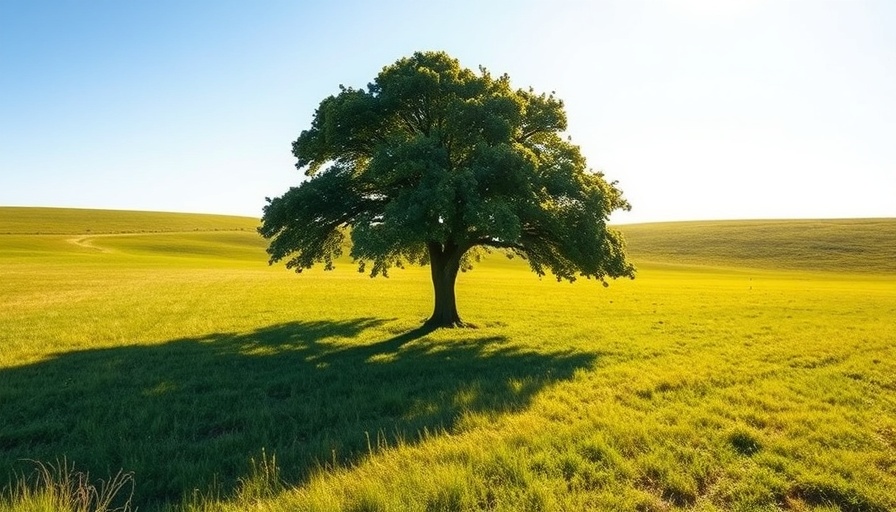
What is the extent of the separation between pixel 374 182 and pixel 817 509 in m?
20.2

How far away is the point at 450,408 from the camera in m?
11.3

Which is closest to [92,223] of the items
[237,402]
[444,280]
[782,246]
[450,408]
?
[444,280]

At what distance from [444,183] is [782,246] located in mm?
113694

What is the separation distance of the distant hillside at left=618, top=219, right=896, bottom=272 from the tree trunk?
3478 inches

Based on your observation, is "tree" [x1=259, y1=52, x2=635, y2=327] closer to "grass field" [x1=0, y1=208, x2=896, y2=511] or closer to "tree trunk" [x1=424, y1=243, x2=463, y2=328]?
"tree trunk" [x1=424, y1=243, x2=463, y2=328]

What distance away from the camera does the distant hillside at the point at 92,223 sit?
122 meters

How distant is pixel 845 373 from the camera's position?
50.5 feet

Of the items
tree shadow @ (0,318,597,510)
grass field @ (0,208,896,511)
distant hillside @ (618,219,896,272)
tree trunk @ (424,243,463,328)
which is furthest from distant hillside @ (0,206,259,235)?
tree shadow @ (0,318,597,510)

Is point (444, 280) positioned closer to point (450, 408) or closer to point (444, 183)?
point (444, 183)

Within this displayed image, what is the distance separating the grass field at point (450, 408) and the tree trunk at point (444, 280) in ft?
5.11

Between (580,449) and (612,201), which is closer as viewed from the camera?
(580,449)

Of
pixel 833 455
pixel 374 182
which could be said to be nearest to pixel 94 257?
pixel 374 182

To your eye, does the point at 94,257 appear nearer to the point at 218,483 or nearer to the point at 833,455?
the point at 218,483

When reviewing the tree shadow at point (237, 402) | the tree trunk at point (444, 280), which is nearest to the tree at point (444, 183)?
the tree trunk at point (444, 280)
